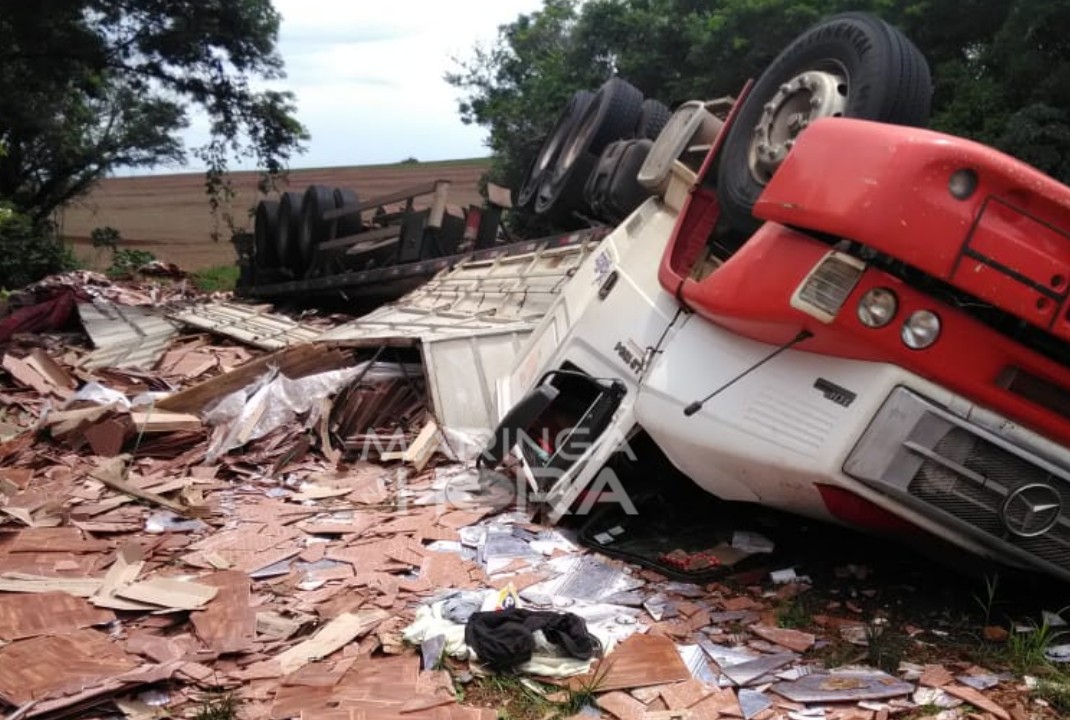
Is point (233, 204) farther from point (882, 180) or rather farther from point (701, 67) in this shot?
point (882, 180)

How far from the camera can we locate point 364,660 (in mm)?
3432

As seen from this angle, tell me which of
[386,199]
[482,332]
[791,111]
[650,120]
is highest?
[650,120]

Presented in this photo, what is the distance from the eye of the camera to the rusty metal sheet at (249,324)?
31.8ft

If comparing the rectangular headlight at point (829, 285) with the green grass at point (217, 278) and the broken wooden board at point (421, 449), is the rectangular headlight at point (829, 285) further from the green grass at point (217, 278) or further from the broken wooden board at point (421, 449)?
the green grass at point (217, 278)

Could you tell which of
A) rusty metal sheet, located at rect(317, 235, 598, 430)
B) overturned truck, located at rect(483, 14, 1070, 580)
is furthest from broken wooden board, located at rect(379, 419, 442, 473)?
overturned truck, located at rect(483, 14, 1070, 580)

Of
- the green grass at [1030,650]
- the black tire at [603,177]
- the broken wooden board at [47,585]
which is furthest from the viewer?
the black tire at [603,177]

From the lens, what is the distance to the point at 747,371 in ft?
12.5

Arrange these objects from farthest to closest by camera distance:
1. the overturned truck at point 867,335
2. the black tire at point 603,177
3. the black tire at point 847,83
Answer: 1. the black tire at point 603,177
2. the black tire at point 847,83
3. the overturned truck at point 867,335

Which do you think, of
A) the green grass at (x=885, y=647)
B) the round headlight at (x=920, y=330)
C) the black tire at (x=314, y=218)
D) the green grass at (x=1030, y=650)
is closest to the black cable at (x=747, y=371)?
the round headlight at (x=920, y=330)

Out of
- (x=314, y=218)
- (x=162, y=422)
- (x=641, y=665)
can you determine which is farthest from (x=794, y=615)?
(x=314, y=218)

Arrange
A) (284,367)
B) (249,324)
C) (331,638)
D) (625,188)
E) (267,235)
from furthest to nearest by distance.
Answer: (267,235), (249,324), (284,367), (625,188), (331,638)

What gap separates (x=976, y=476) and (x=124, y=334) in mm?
10047

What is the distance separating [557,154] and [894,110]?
5390mm

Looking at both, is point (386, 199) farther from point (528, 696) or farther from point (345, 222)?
point (528, 696)
